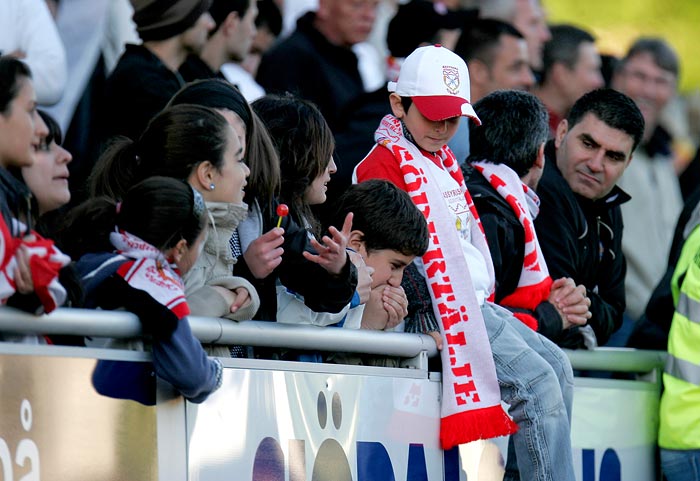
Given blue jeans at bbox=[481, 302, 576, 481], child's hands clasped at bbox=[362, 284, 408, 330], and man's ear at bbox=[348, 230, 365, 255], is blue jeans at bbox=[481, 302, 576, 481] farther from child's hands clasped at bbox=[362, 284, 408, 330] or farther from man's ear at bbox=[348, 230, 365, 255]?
man's ear at bbox=[348, 230, 365, 255]

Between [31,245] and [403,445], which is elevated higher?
[31,245]

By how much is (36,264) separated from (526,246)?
3047 millimetres

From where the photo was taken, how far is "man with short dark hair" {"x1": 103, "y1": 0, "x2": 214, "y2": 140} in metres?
6.95

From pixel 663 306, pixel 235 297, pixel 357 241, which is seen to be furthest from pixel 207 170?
pixel 663 306

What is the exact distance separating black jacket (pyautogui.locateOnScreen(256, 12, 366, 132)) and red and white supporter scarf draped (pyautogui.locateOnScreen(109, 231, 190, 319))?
14.1 feet

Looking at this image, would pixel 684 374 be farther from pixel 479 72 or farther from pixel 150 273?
pixel 150 273

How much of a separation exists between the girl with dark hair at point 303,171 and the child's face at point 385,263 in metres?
0.17

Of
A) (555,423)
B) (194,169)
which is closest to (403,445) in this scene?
(555,423)

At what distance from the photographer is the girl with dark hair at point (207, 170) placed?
508 centimetres

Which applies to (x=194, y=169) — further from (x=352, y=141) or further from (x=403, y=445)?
(x=352, y=141)

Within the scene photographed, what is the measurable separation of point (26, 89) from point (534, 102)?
10.1ft

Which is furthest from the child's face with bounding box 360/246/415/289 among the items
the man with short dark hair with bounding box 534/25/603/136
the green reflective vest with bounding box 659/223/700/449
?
the man with short dark hair with bounding box 534/25/603/136

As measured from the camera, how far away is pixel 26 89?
15.0ft

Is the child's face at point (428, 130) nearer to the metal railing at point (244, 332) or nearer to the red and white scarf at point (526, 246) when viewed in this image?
the red and white scarf at point (526, 246)
